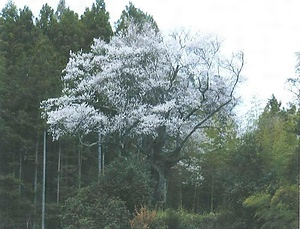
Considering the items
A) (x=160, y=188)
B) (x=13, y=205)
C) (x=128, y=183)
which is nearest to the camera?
(x=128, y=183)

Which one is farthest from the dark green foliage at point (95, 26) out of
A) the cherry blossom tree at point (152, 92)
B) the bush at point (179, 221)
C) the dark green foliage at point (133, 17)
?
the bush at point (179, 221)

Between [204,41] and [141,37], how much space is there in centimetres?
210

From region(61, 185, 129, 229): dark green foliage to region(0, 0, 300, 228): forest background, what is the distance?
0.03 metres

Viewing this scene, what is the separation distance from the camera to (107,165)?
1752 centimetres

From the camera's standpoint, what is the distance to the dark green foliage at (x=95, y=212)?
46.1ft

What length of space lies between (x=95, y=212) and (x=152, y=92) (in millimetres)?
5231

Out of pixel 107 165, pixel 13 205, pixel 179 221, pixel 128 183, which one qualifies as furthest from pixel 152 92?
pixel 13 205

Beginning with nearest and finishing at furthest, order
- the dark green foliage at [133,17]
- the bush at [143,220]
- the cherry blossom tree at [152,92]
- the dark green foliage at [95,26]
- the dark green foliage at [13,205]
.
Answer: the bush at [143,220] < the cherry blossom tree at [152,92] < the dark green foliage at [133,17] < the dark green foliage at [13,205] < the dark green foliage at [95,26]

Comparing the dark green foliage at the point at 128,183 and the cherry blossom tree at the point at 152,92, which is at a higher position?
the cherry blossom tree at the point at 152,92

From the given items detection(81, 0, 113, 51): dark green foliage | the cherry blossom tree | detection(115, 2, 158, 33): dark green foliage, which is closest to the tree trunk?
the cherry blossom tree

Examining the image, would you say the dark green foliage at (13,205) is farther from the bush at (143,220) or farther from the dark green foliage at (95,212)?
the bush at (143,220)

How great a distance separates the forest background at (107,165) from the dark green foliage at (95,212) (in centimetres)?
3

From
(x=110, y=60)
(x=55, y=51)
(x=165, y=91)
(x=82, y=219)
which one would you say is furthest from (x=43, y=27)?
(x=82, y=219)

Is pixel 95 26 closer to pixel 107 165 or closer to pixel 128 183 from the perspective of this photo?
pixel 107 165
